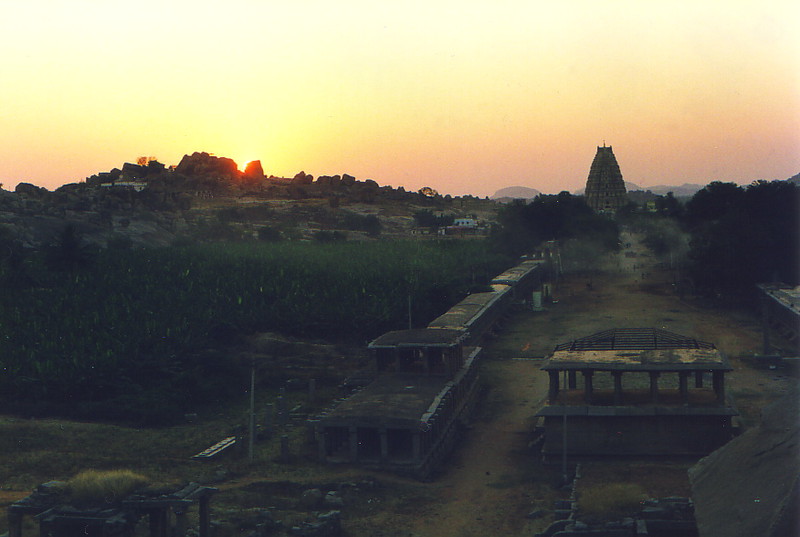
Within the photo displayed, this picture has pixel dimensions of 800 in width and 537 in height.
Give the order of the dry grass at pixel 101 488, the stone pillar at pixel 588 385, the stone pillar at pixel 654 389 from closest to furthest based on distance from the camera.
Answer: the dry grass at pixel 101 488 → the stone pillar at pixel 654 389 → the stone pillar at pixel 588 385

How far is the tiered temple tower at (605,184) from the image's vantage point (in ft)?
533

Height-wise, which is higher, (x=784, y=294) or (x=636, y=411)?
(x=784, y=294)

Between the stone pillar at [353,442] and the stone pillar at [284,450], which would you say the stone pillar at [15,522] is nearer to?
the stone pillar at [284,450]

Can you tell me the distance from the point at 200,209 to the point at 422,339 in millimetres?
123703

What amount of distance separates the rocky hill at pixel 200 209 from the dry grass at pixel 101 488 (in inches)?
2385

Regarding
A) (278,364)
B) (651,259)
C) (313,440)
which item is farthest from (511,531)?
(651,259)

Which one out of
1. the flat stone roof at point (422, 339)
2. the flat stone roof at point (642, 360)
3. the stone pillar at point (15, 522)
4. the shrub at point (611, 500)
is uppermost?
the flat stone roof at point (422, 339)

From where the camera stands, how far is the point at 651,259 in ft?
299

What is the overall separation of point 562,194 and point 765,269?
42.3 m

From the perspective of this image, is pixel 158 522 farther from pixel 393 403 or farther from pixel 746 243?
pixel 746 243

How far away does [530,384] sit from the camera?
1452 inches

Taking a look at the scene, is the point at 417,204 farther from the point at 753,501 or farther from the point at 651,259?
the point at 753,501

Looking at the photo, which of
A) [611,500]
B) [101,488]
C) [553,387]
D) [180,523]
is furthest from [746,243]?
[101,488]

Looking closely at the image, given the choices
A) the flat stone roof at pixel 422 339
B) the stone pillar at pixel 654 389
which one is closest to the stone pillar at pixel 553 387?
the stone pillar at pixel 654 389
